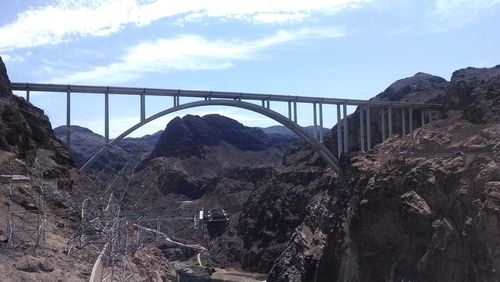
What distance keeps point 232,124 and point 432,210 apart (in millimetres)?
147056

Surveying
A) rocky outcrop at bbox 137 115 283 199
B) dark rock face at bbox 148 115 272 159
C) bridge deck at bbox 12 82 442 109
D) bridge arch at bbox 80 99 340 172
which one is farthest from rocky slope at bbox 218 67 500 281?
dark rock face at bbox 148 115 272 159

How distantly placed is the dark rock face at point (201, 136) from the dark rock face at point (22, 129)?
119336 mm

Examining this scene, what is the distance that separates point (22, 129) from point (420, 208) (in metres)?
29.4

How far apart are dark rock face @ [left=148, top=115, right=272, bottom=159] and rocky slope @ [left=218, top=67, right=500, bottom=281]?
8811 cm

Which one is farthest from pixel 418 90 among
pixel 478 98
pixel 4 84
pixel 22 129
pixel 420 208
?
pixel 22 129

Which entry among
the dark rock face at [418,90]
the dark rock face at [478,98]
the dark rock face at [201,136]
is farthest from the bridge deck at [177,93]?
the dark rock face at [201,136]

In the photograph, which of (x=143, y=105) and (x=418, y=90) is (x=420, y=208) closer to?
(x=143, y=105)

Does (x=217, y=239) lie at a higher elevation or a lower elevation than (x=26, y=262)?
lower

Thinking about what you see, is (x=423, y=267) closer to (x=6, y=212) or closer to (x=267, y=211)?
(x=6, y=212)

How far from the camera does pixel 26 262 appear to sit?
80.0 ft

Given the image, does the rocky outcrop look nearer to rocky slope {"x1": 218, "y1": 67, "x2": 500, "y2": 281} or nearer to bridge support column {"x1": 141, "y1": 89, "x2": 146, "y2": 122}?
rocky slope {"x1": 218, "y1": 67, "x2": 500, "y2": 281}

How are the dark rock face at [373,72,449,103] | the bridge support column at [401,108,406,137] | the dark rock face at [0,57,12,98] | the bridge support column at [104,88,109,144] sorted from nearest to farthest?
the dark rock face at [0,57,12,98], the bridge support column at [104,88,109,144], the bridge support column at [401,108,406,137], the dark rock face at [373,72,449,103]

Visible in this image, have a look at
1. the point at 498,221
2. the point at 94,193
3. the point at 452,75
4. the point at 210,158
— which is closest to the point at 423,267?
the point at 498,221

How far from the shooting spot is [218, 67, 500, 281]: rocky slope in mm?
43250
